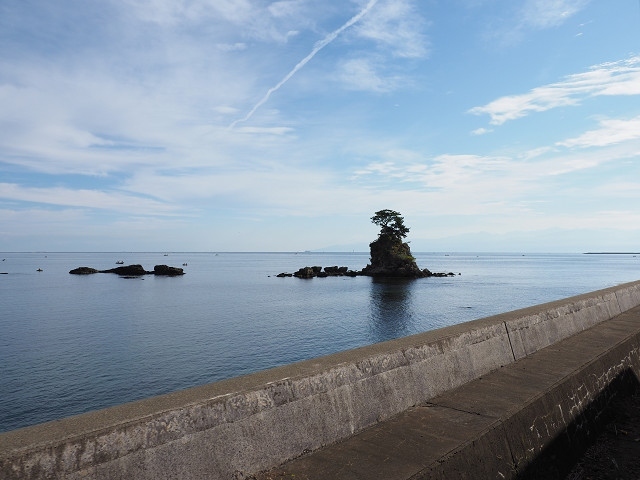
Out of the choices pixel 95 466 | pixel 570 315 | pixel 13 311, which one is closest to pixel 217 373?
pixel 570 315

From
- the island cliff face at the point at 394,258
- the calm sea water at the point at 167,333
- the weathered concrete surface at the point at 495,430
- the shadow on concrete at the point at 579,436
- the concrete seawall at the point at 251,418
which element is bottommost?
the calm sea water at the point at 167,333

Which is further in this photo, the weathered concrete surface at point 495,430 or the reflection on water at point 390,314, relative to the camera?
the reflection on water at point 390,314

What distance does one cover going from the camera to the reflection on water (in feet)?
115

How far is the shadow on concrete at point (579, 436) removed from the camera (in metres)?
4.83

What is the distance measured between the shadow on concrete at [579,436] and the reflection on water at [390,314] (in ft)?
77.2

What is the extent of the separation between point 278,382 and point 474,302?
55.1 m

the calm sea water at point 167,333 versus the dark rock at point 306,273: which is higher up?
the dark rock at point 306,273

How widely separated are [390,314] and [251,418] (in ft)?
140

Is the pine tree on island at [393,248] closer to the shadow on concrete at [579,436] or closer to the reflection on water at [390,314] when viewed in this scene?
the reflection on water at [390,314]

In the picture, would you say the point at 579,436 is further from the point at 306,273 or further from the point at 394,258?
the point at 306,273

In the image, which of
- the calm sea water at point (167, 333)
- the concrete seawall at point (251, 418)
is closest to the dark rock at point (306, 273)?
the calm sea water at point (167, 333)

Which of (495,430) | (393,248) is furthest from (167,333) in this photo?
(393,248)

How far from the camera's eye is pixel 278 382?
371 cm

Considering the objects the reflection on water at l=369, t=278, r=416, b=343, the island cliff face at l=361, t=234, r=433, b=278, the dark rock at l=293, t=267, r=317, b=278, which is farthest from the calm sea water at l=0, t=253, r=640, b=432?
the dark rock at l=293, t=267, r=317, b=278
